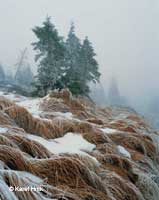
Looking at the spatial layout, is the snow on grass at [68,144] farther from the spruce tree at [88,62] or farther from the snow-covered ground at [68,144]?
the spruce tree at [88,62]

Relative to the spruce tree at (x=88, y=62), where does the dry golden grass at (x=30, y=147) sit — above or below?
below

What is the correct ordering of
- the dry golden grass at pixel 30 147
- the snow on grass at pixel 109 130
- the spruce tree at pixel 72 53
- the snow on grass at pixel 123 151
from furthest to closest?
1. the spruce tree at pixel 72 53
2. the snow on grass at pixel 109 130
3. the snow on grass at pixel 123 151
4. the dry golden grass at pixel 30 147

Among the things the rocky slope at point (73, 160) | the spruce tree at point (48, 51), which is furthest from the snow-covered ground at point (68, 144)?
the spruce tree at point (48, 51)

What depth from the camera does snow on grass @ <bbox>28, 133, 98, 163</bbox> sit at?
346 cm

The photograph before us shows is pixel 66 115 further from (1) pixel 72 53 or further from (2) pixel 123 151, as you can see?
(1) pixel 72 53

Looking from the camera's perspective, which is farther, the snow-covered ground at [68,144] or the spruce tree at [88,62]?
the spruce tree at [88,62]

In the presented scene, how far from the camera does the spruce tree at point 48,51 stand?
22.8 m

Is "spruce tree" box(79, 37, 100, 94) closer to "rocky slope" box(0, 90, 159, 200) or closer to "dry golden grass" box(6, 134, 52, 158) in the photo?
"rocky slope" box(0, 90, 159, 200)

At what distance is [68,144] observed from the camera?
377 centimetres

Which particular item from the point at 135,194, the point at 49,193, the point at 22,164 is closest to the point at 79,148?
the point at 135,194

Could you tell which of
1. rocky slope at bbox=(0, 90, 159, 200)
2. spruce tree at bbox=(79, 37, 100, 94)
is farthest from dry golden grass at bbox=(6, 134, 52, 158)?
spruce tree at bbox=(79, 37, 100, 94)

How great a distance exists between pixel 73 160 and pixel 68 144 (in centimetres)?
93

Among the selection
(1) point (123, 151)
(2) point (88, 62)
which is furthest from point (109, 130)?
(2) point (88, 62)

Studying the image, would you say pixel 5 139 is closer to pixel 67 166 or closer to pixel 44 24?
pixel 67 166
